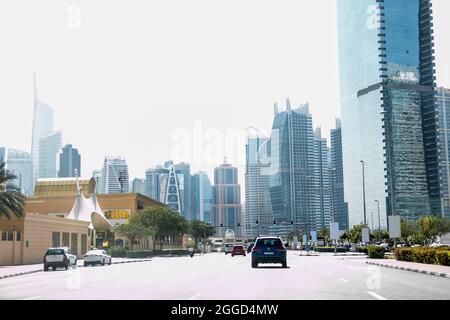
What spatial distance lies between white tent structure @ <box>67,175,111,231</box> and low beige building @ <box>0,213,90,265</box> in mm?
8540

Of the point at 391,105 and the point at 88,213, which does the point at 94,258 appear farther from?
the point at 391,105

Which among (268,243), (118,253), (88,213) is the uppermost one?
(88,213)

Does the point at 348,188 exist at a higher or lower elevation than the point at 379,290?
higher

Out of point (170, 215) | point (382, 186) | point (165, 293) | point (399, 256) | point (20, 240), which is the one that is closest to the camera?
point (165, 293)

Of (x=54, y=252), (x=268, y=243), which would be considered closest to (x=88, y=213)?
(x=54, y=252)

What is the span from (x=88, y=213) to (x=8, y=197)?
32.2m

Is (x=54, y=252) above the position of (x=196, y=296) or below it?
above

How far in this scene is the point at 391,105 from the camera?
572 feet

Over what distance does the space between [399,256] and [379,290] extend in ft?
85.1

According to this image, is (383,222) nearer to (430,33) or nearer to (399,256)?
(430,33)

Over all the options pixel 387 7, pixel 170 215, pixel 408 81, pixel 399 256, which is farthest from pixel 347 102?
pixel 399 256

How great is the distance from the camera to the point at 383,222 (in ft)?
599

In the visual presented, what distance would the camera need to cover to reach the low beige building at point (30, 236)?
48.6 meters

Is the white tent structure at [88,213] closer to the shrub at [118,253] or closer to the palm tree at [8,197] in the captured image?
the shrub at [118,253]
